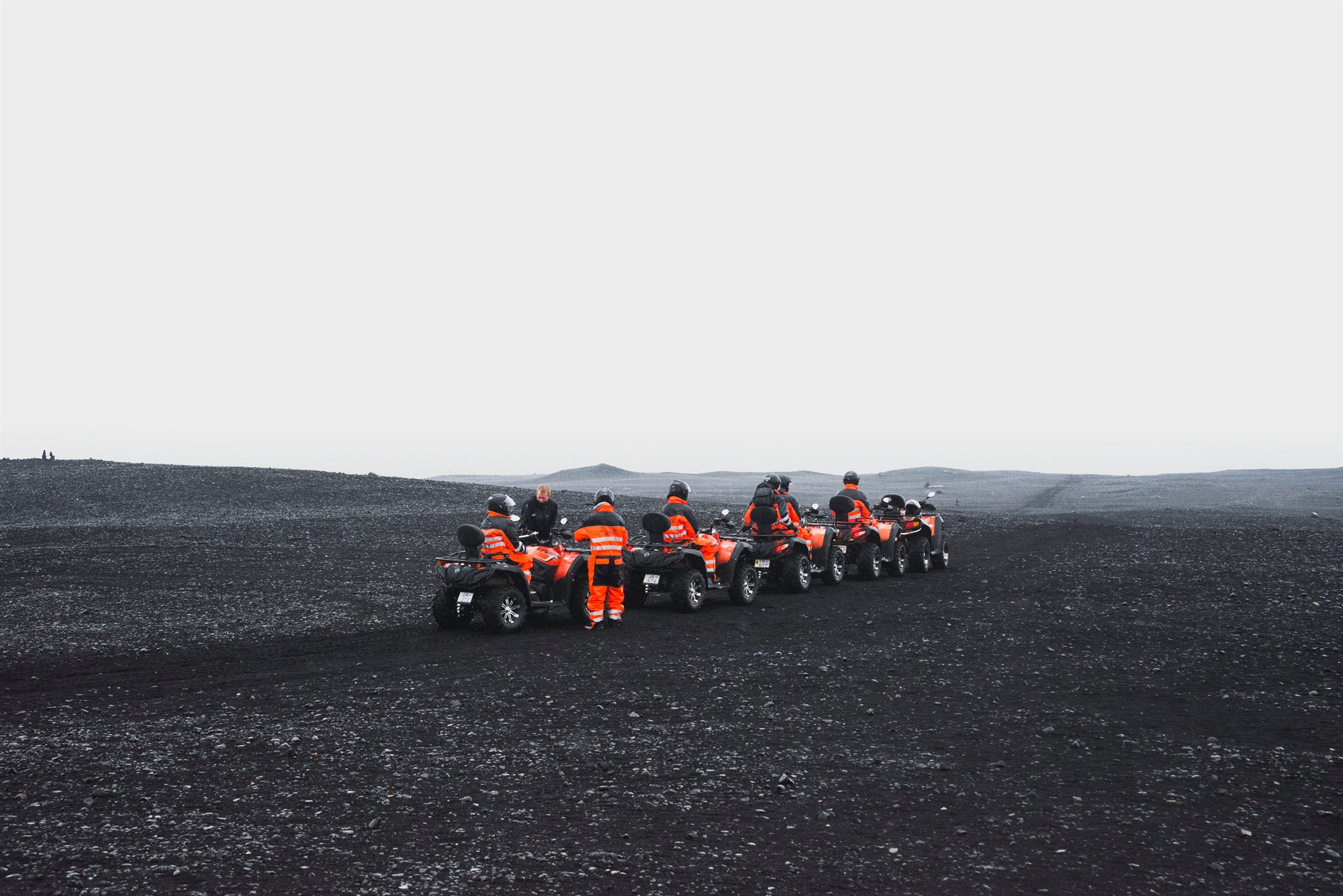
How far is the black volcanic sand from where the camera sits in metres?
5.98

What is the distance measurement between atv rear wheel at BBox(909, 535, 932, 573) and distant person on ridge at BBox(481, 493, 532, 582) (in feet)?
34.1

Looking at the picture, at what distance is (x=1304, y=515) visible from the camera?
36594mm

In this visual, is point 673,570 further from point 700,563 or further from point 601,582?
point 601,582

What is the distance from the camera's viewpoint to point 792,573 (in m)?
18.0

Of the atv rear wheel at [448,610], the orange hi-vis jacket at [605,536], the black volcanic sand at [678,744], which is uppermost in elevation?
the orange hi-vis jacket at [605,536]

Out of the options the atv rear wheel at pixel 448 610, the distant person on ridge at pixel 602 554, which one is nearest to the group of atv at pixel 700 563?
the atv rear wheel at pixel 448 610

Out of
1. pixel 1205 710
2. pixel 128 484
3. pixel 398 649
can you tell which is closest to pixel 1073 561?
pixel 1205 710

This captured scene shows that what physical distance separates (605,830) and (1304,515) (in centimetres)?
3824

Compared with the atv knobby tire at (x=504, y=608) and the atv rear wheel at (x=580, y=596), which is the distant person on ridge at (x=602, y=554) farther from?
the atv knobby tire at (x=504, y=608)

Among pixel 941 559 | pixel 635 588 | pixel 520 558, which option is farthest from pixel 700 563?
pixel 941 559

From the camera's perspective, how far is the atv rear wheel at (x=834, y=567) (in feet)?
62.1

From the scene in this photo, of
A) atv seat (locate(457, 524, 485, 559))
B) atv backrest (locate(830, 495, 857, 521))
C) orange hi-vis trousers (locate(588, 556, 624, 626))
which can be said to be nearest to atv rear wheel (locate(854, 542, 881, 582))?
atv backrest (locate(830, 495, 857, 521))

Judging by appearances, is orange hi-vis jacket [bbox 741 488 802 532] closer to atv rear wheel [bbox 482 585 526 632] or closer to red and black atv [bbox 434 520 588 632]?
red and black atv [bbox 434 520 588 632]

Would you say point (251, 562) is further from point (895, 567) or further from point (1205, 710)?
point (1205, 710)
